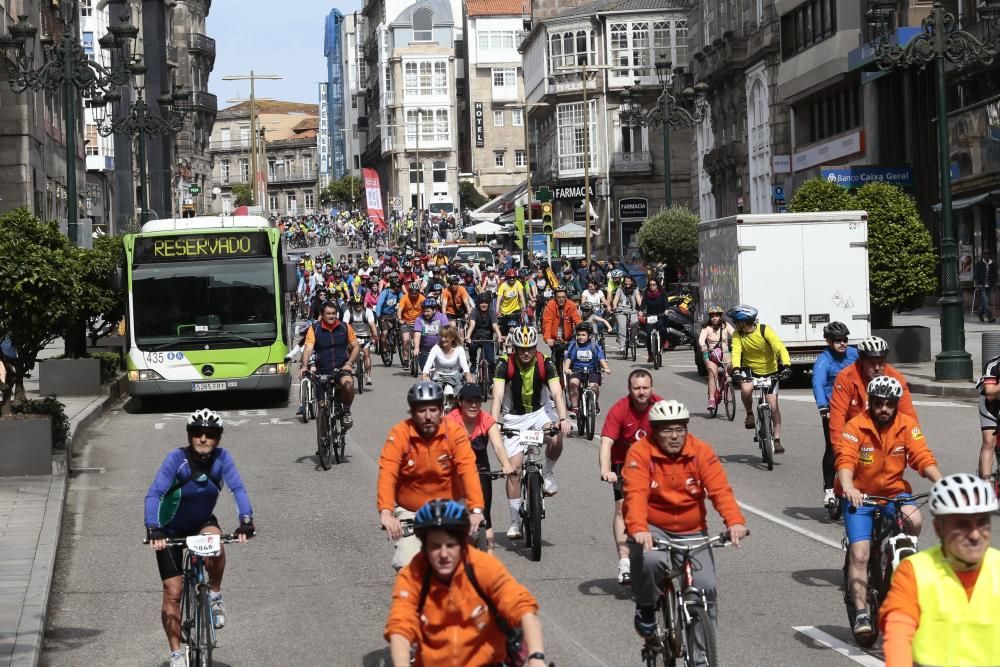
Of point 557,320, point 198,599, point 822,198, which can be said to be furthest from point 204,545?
point 822,198

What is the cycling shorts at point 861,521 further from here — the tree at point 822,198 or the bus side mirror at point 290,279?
the tree at point 822,198

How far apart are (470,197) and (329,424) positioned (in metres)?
123

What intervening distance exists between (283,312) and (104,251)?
442cm

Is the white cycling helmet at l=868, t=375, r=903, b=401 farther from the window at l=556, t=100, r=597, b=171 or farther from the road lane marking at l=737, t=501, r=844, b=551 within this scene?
the window at l=556, t=100, r=597, b=171

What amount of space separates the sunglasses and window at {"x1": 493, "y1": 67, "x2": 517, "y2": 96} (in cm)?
13328

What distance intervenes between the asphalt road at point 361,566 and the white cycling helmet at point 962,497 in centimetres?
394

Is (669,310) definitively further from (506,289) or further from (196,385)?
(196,385)

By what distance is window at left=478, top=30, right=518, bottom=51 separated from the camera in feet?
459

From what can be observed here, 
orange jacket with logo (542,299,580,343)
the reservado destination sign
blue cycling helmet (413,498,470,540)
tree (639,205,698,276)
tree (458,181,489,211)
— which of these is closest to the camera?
blue cycling helmet (413,498,470,540)

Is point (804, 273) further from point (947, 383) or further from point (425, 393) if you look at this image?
point (425, 393)

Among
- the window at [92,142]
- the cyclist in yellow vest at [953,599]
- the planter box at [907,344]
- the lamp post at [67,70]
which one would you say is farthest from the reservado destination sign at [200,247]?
the window at [92,142]

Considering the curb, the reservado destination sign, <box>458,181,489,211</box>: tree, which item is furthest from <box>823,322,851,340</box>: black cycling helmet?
<box>458,181,489,211</box>: tree

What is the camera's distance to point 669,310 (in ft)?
115

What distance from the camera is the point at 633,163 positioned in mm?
86375
